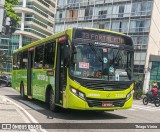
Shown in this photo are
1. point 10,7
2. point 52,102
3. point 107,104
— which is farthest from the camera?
point 10,7

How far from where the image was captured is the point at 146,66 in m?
52.8

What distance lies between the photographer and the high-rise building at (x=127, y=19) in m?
52.8

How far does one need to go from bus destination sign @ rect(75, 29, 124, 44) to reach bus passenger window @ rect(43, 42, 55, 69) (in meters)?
1.82

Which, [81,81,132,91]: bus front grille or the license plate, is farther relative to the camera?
the license plate

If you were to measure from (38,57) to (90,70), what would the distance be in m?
4.72

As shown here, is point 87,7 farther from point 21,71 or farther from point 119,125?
point 119,125

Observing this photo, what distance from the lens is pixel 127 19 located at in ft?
181

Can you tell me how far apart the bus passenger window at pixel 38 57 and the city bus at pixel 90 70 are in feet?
5.15

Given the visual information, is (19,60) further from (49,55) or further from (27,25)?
(27,25)

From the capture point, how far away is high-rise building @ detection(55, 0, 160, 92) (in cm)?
5281

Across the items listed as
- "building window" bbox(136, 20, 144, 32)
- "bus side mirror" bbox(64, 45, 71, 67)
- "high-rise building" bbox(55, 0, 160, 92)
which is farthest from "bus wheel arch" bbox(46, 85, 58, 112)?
"building window" bbox(136, 20, 144, 32)

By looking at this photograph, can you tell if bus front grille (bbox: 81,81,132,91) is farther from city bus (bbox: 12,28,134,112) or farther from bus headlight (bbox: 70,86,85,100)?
bus headlight (bbox: 70,86,85,100)

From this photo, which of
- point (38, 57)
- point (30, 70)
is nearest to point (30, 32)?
point (30, 70)

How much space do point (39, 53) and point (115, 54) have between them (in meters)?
4.59
